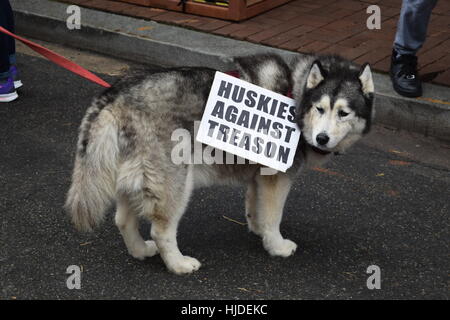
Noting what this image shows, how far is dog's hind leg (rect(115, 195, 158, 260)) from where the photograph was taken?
3.56 m

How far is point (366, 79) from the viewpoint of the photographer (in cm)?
349

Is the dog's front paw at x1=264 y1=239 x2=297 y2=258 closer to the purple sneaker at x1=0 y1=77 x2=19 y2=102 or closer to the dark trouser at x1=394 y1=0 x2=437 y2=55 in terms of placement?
the dark trouser at x1=394 y1=0 x2=437 y2=55

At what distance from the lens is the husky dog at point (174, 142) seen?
327cm

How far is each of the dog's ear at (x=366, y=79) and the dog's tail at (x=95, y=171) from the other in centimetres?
132

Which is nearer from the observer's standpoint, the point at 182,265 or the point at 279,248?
the point at 182,265

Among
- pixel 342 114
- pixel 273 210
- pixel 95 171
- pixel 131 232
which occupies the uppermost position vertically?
pixel 342 114

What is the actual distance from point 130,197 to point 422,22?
3305 millimetres

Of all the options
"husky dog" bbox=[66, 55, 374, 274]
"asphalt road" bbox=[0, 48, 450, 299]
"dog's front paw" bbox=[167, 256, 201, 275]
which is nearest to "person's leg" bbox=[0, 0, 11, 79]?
"asphalt road" bbox=[0, 48, 450, 299]

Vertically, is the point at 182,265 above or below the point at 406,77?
below

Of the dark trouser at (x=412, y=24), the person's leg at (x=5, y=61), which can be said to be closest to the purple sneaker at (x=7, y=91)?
the person's leg at (x=5, y=61)

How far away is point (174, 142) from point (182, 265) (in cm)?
71

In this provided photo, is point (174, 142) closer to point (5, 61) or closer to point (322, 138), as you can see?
point (322, 138)

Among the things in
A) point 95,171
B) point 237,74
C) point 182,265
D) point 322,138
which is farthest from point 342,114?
point 95,171

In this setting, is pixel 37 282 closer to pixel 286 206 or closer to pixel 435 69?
pixel 286 206
